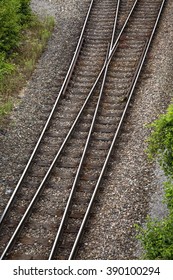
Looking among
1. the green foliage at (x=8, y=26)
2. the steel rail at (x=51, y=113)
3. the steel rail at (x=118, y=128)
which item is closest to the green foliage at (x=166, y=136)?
the steel rail at (x=118, y=128)

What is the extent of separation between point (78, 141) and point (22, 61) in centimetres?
601

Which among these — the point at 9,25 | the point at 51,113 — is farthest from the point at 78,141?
the point at 9,25

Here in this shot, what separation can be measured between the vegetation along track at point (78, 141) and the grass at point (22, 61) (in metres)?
1.64

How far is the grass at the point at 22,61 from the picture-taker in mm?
18062

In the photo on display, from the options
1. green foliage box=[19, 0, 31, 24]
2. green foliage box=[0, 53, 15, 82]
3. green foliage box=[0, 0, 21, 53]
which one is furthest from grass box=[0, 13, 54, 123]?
green foliage box=[0, 0, 21, 53]

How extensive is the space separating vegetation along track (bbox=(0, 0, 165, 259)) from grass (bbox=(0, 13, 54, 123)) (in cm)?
164

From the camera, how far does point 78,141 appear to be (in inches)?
615

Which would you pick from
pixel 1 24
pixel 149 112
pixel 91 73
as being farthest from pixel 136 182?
pixel 1 24

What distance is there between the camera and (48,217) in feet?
42.4

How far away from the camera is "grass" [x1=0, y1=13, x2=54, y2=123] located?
18.1 metres

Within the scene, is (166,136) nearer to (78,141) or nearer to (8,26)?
(78,141)

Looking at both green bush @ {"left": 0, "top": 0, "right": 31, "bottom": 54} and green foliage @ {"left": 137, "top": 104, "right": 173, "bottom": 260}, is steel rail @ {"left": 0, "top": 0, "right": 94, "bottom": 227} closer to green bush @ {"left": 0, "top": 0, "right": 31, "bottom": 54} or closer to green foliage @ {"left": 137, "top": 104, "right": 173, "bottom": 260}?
green bush @ {"left": 0, "top": 0, "right": 31, "bottom": 54}

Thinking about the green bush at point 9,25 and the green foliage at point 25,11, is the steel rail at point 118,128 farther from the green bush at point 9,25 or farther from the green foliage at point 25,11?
the green foliage at point 25,11
